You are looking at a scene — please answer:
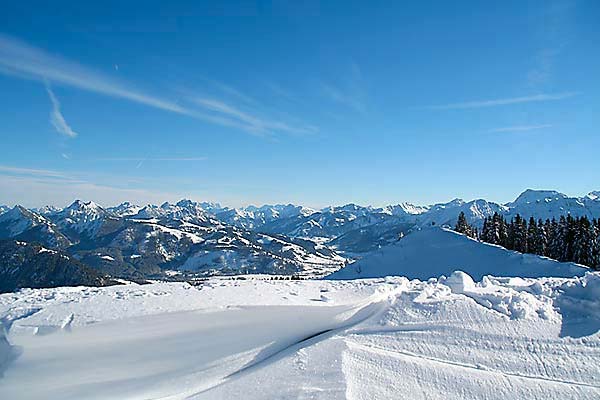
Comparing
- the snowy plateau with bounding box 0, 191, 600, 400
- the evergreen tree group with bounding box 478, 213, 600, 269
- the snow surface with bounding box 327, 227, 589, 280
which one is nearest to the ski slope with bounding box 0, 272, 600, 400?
the snowy plateau with bounding box 0, 191, 600, 400

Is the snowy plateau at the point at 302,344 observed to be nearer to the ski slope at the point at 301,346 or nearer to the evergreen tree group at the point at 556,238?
the ski slope at the point at 301,346

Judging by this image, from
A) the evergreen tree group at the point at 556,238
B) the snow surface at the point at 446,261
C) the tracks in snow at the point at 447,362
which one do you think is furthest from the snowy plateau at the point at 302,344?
the evergreen tree group at the point at 556,238

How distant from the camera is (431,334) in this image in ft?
20.5

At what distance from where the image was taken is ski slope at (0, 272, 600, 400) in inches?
210

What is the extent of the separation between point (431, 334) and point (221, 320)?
11.1 feet

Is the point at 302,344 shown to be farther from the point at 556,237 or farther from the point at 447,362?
the point at 556,237

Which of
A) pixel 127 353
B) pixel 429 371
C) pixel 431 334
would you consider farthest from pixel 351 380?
pixel 127 353

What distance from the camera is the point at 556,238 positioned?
160 ft

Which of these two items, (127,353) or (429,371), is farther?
(127,353)

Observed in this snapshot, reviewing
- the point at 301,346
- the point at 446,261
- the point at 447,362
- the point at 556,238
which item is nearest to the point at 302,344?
the point at 301,346

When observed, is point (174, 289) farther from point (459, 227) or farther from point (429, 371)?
point (459, 227)

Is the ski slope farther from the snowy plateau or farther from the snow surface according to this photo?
the snow surface

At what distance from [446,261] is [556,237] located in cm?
2035

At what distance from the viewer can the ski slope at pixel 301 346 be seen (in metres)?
5.33
